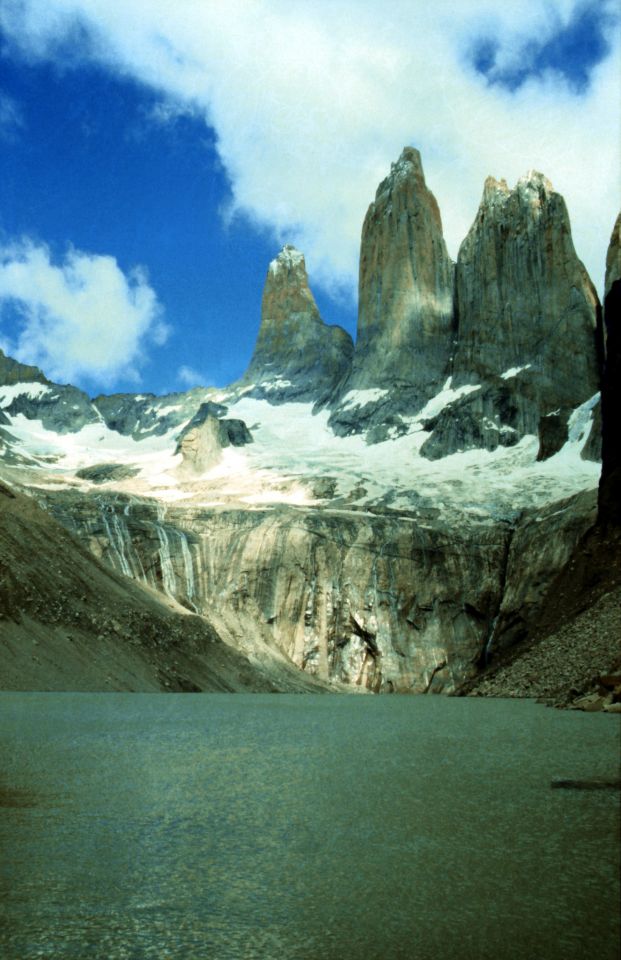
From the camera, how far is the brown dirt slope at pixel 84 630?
42.2 m

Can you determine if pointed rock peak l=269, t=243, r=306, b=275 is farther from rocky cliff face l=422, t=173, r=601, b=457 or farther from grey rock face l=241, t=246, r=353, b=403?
rocky cliff face l=422, t=173, r=601, b=457

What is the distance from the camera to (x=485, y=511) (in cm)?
8988

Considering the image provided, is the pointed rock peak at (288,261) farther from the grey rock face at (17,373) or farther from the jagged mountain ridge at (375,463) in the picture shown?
the grey rock face at (17,373)

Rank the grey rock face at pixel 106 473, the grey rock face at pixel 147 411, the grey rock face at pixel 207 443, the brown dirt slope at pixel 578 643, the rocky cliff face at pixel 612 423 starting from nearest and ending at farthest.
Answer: the brown dirt slope at pixel 578 643 < the rocky cliff face at pixel 612 423 < the grey rock face at pixel 207 443 < the grey rock face at pixel 106 473 < the grey rock face at pixel 147 411

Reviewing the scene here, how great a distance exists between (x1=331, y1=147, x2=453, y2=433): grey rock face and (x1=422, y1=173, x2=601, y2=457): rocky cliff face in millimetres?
5613

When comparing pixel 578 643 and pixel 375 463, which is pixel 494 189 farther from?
pixel 578 643

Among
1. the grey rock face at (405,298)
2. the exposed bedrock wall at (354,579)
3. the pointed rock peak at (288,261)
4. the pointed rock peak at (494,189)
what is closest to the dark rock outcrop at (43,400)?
the pointed rock peak at (288,261)

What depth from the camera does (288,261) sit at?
172250mm

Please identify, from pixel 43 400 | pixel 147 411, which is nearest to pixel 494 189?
pixel 147 411

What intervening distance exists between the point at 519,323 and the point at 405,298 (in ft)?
70.8

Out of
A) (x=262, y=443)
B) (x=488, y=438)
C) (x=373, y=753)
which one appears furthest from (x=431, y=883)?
(x=262, y=443)

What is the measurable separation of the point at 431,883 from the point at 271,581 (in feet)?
243

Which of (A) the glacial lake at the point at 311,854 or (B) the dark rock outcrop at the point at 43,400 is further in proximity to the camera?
(B) the dark rock outcrop at the point at 43,400

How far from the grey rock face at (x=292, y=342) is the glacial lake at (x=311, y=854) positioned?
495 feet
